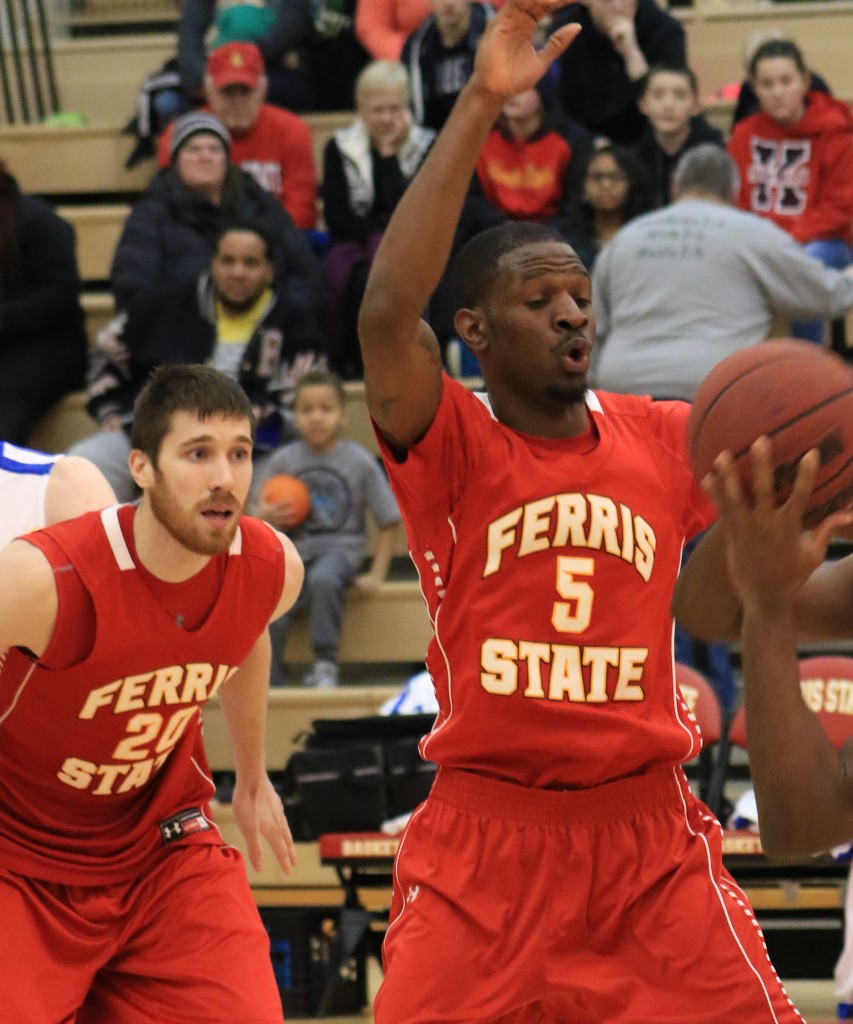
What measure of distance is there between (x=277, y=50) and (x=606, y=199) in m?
2.71

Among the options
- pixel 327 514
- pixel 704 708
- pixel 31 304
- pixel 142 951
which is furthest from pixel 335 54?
pixel 142 951

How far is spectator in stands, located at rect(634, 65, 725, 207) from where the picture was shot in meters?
8.16

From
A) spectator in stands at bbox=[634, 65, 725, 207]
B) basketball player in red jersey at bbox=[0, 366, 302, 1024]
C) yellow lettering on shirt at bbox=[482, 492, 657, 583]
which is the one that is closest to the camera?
yellow lettering on shirt at bbox=[482, 492, 657, 583]

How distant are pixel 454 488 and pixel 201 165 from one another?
16.8 feet

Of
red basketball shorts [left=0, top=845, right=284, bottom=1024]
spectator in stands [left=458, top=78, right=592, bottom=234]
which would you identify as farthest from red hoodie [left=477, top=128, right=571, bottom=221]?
red basketball shorts [left=0, top=845, right=284, bottom=1024]

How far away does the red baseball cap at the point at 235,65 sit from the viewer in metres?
8.79

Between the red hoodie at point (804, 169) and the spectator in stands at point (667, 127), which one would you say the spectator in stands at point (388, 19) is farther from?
the red hoodie at point (804, 169)

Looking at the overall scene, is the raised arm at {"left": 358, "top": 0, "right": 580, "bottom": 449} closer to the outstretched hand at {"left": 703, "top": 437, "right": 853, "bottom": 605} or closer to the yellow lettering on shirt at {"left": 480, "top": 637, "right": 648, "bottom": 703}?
the yellow lettering on shirt at {"left": 480, "top": 637, "right": 648, "bottom": 703}

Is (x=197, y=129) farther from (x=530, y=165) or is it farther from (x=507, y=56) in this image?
(x=507, y=56)

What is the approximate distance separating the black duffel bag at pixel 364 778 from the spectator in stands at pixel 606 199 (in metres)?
2.43

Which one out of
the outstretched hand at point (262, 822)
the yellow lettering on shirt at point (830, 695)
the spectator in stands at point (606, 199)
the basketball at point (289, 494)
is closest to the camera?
the outstretched hand at point (262, 822)

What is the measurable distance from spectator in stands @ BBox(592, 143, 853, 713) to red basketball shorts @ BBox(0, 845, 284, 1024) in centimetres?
317

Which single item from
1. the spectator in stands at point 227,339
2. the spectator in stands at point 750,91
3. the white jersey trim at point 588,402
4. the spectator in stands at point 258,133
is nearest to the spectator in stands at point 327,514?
the spectator in stands at point 227,339

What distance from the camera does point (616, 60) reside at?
29.4ft
